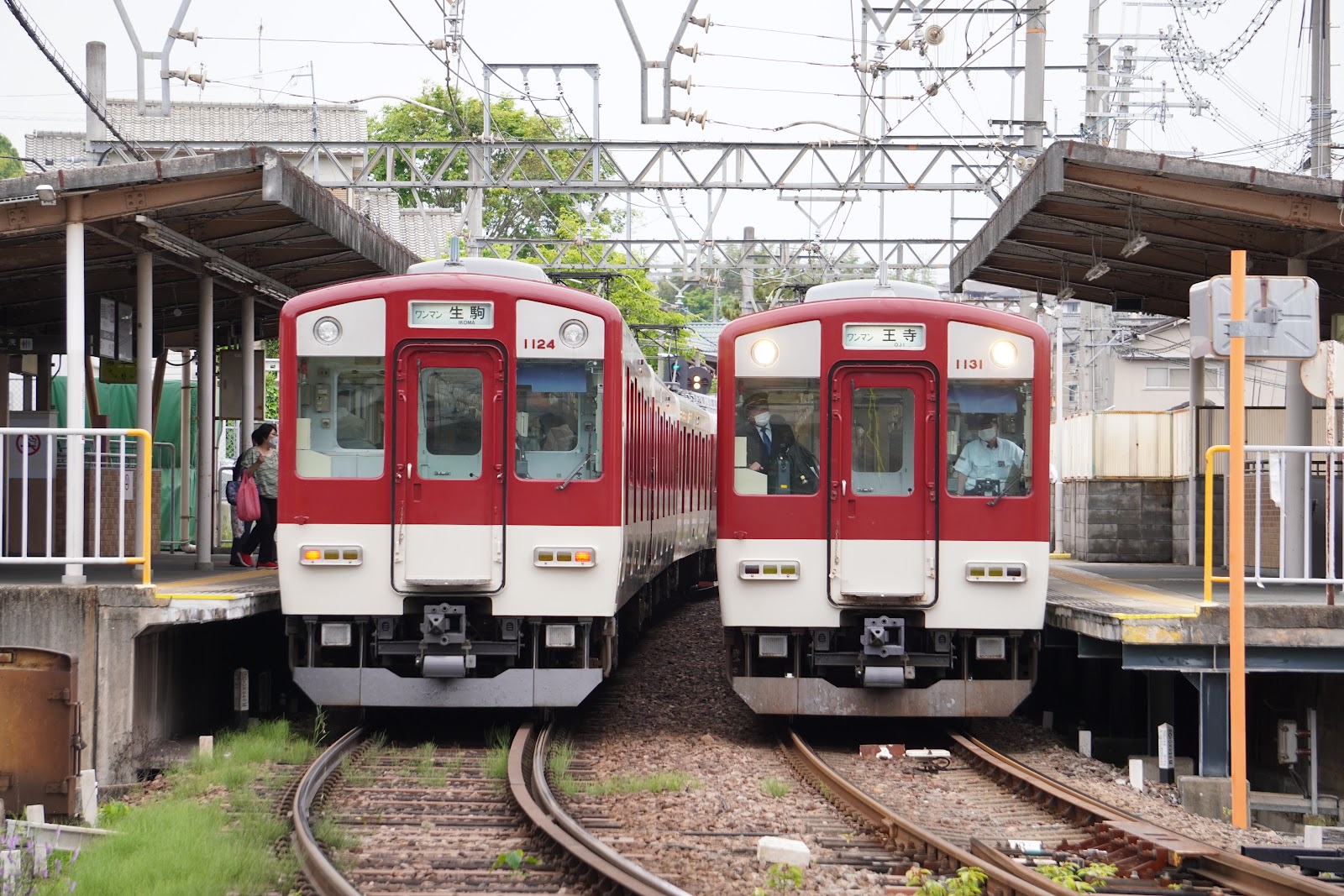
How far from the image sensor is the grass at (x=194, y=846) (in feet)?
20.8

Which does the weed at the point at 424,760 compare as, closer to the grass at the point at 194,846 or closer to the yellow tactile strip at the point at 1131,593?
the grass at the point at 194,846

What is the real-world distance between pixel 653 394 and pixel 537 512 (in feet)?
13.6

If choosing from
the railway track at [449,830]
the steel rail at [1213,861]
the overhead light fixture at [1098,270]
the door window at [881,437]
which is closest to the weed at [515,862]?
the railway track at [449,830]

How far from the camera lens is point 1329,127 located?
15.9 metres

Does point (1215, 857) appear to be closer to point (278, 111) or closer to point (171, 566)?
point (171, 566)

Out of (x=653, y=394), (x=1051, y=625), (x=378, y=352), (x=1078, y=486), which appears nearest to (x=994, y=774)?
(x=1051, y=625)

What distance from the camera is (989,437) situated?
10.6m

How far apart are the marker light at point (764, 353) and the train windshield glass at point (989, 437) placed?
119cm

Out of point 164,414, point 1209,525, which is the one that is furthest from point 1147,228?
point 164,414

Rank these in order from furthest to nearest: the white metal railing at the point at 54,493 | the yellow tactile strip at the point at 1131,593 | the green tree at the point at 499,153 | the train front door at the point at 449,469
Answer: the green tree at the point at 499,153 → the train front door at the point at 449,469 → the yellow tactile strip at the point at 1131,593 → the white metal railing at the point at 54,493

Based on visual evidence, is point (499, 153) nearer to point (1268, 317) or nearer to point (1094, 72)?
point (1094, 72)

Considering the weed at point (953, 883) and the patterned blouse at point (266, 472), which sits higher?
the patterned blouse at point (266, 472)

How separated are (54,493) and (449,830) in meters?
5.90

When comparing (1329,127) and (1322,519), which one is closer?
(1322,519)
